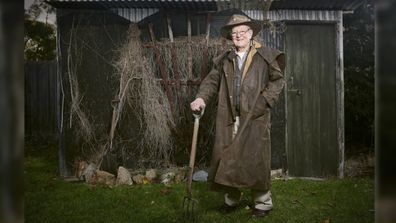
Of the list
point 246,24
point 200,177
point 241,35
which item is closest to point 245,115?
point 241,35

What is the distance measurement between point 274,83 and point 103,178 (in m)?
2.91

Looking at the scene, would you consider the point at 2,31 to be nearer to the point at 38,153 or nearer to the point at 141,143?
the point at 141,143

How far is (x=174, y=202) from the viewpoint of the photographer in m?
4.28

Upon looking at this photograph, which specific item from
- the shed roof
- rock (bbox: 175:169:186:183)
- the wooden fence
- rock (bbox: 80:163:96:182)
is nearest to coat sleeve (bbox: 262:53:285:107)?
the shed roof

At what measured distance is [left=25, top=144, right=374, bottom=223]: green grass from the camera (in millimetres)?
3730

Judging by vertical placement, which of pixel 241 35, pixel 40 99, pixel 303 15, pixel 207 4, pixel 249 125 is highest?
pixel 207 4

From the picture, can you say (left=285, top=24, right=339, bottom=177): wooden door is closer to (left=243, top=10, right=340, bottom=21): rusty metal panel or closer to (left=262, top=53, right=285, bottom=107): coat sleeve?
(left=243, top=10, right=340, bottom=21): rusty metal panel

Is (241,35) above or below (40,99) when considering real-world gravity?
above

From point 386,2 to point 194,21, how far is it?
5.04 m

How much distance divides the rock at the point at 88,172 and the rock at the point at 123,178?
0.43 m

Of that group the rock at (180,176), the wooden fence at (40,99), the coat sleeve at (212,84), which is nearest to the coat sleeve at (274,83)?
the coat sleeve at (212,84)

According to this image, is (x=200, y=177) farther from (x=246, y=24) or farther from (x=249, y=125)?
(x=246, y=24)

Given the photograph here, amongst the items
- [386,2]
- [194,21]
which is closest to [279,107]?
[194,21]

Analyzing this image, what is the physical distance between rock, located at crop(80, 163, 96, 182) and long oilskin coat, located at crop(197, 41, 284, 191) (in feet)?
7.81
